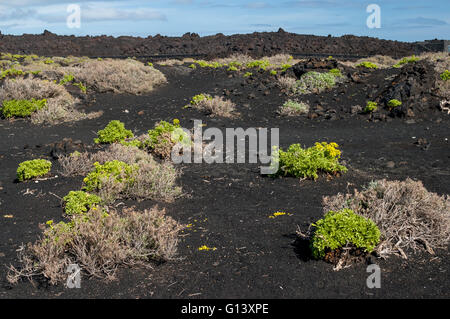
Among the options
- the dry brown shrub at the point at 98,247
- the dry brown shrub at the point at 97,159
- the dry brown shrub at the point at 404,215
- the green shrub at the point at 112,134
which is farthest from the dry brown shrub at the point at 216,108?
the dry brown shrub at the point at 98,247

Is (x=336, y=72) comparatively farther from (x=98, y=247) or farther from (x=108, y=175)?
(x=98, y=247)

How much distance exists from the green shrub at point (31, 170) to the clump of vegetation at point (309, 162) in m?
4.24

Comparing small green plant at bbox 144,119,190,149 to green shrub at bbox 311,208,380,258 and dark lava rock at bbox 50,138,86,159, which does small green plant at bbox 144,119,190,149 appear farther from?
green shrub at bbox 311,208,380,258

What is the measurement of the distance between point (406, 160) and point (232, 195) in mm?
4272

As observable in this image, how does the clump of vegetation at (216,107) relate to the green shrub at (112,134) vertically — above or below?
above

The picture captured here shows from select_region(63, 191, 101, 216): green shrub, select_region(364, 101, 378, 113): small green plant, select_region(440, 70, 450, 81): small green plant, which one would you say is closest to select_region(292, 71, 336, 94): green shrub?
select_region(364, 101, 378, 113): small green plant

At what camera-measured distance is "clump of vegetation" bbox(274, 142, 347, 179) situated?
24.6ft

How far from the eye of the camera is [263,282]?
4.27 meters

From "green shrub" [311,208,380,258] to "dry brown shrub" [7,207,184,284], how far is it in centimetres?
160

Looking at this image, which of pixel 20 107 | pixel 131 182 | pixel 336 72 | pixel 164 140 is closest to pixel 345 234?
pixel 131 182

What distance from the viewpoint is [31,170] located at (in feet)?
24.8

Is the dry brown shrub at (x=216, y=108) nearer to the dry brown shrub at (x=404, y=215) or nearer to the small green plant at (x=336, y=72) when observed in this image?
the small green plant at (x=336, y=72)

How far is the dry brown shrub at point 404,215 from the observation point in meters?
4.88

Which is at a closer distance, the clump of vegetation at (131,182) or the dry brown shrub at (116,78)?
the clump of vegetation at (131,182)
